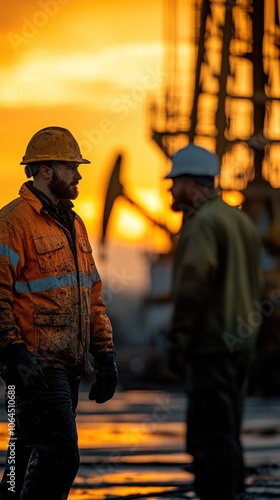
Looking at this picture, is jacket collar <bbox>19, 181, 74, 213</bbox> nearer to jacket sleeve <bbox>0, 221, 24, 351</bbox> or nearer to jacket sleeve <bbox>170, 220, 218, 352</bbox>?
jacket sleeve <bbox>0, 221, 24, 351</bbox>

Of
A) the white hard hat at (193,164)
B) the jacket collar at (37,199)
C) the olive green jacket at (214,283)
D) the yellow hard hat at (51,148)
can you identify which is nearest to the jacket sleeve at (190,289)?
the olive green jacket at (214,283)

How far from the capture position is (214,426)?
26.3 ft

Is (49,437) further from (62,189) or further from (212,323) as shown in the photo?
(212,323)

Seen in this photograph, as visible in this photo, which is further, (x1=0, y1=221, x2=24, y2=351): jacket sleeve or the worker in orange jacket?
the worker in orange jacket

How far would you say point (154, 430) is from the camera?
625 inches

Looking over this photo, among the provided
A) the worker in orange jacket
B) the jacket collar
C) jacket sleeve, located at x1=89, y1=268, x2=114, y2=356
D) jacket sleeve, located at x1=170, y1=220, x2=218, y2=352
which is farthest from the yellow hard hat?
jacket sleeve, located at x1=170, y1=220, x2=218, y2=352

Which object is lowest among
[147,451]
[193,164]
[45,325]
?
[147,451]

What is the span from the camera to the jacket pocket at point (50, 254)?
6625 millimetres

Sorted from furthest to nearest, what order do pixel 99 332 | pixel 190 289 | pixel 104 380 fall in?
pixel 190 289 < pixel 99 332 < pixel 104 380

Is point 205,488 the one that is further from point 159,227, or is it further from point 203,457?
point 159,227

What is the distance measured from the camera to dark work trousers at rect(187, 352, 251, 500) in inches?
313

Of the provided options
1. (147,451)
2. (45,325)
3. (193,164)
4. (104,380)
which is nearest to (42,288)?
(45,325)

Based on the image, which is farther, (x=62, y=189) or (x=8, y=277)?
(x=62, y=189)

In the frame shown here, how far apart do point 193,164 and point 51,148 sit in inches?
65.2
